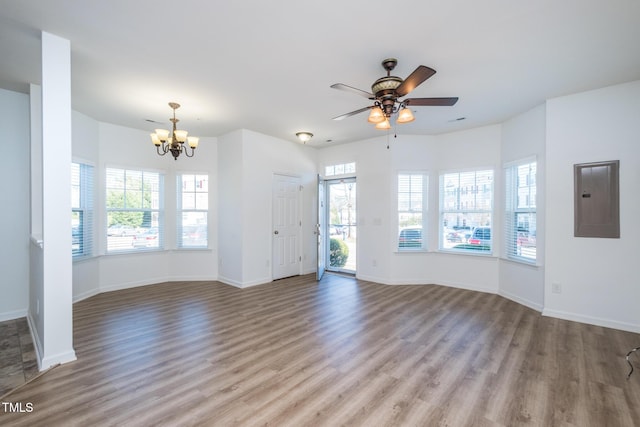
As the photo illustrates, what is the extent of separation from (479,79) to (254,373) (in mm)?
3906

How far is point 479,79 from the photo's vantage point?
3.36 metres

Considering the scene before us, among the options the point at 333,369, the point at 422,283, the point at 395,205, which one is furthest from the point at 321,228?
the point at 333,369

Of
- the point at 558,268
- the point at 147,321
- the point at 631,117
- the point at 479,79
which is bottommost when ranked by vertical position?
the point at 147,321

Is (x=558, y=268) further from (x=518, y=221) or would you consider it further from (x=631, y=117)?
(x=631, y=117)

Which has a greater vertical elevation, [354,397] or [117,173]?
[117,173]

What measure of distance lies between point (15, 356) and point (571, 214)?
651 centimetres

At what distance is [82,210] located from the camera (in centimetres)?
466

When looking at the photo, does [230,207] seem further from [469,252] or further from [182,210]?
[469,252]

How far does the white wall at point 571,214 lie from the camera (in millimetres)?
3447

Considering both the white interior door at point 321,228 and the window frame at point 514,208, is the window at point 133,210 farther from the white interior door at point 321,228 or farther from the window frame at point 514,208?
the window frame at point 514,208

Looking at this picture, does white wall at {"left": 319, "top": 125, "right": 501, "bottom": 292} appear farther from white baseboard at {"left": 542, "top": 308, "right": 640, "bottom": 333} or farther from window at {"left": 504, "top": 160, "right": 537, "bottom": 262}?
white baseboard at {"left": 542, "top": 308, "right": 640, "bottom": 333}

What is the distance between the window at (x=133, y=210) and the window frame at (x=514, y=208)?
635 centimetres

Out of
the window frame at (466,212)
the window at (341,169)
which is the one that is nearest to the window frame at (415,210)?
the window frame at (466,212)

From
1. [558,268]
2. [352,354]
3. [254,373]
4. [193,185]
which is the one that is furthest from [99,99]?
[558,268]
